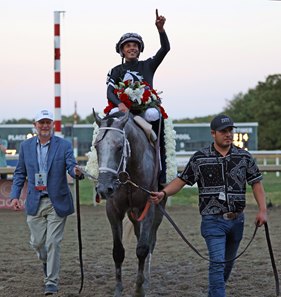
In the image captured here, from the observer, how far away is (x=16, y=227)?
41.4 ft

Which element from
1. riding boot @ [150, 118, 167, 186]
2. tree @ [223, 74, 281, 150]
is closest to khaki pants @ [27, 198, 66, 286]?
riding boot @ [150, 118, 167, 186]

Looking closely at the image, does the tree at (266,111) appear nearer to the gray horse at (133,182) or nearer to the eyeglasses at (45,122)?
the gray horse at (133,182)

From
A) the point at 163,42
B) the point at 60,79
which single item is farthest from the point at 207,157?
the point at 60,79

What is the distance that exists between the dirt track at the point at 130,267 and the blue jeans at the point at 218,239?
→ 133cm

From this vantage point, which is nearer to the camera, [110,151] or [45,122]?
[110,151]

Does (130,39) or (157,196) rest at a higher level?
(130,39)

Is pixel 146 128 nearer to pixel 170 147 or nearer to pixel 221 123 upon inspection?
pixel 170 147

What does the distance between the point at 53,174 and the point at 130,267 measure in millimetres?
2027

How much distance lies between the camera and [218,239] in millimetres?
5469

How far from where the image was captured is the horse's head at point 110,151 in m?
5.80

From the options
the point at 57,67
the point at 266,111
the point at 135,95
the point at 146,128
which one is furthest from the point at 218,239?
the point at 266,111

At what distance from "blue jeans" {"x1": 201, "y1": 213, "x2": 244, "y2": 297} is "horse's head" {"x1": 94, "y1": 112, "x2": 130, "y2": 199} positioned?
0.84 m

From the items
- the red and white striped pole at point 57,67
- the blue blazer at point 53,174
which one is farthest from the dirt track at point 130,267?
the red and white striped pole at point 57,67

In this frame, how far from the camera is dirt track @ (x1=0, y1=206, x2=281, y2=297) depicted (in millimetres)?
7004
